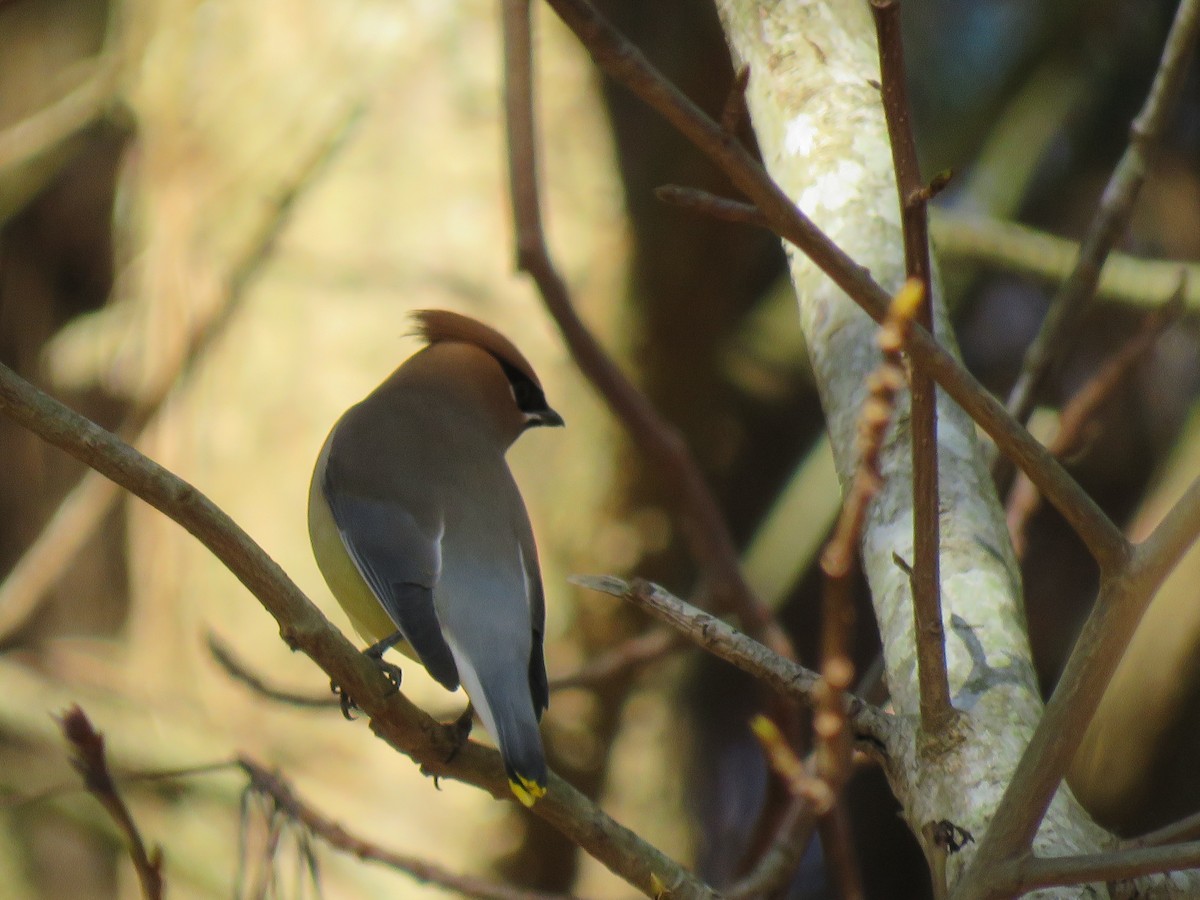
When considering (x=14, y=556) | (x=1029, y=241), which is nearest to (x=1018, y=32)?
(x=1029, y=241)

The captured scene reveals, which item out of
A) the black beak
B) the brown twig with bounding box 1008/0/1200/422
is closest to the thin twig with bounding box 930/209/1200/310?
the black beak

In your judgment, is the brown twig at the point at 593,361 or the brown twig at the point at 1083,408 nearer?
the brown twig at the point at 593,361

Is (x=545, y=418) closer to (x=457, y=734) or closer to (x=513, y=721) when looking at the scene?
(x=513, y=721)

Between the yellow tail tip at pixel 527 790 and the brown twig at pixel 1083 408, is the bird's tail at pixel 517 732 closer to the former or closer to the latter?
the yellow tail tip at pixel 527 790

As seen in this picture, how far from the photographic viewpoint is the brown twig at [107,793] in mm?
1182

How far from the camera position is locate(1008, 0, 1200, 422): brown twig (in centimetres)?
231

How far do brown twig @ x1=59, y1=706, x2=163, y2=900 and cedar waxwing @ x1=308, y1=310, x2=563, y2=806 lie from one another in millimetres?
664

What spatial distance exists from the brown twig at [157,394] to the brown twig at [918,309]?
3.02 m

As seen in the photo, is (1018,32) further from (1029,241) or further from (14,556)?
(14,556)

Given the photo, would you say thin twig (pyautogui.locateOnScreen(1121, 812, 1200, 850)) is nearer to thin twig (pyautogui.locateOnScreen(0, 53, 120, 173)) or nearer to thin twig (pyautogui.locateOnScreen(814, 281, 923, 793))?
thin twig (pyautogui.locateOnScreen(814, 281, 923, 793))

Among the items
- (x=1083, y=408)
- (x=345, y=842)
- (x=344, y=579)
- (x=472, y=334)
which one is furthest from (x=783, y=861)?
(x=472, y=334)

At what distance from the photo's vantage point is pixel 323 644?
1609 mm

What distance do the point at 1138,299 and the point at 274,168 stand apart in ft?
7.76

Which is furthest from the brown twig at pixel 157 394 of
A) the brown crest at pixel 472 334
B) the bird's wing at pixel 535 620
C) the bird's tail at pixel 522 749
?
the bird's tail at pixel 522 749
